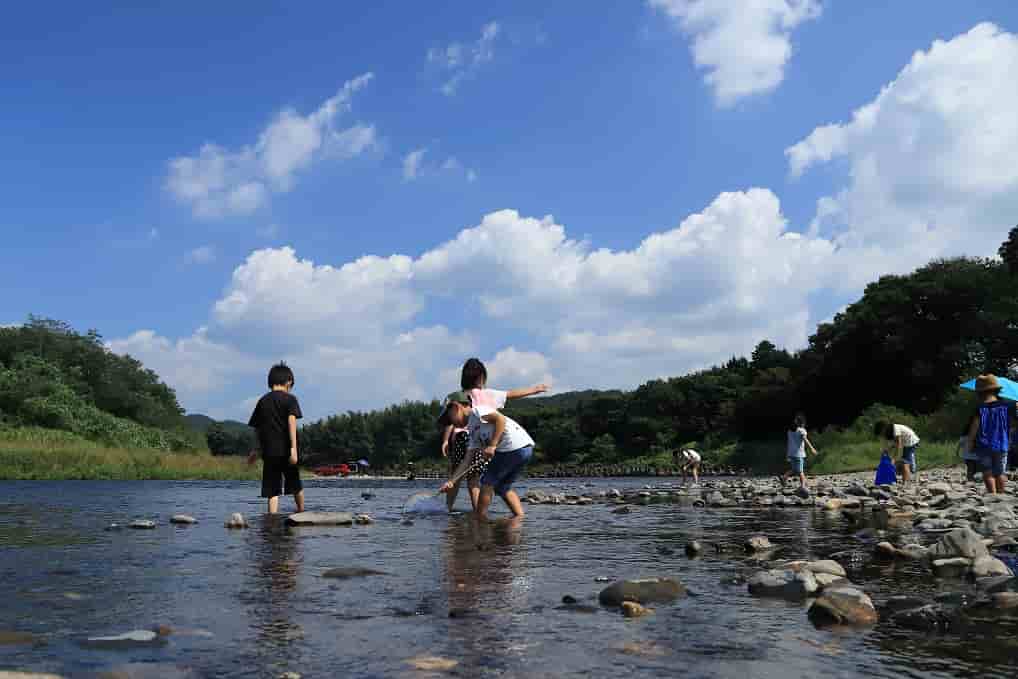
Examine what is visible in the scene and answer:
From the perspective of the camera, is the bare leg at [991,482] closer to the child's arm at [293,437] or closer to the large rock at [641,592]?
the large rock at [641,592]

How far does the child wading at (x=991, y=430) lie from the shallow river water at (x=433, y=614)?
17.9ft

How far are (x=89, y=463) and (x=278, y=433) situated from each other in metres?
32.1

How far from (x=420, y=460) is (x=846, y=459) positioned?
90.1 metres

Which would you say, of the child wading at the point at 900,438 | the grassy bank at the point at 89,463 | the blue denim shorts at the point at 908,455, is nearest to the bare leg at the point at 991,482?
the child wading at the point at 900,438

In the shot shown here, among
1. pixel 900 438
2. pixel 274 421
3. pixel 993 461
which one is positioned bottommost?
pixel 993 461

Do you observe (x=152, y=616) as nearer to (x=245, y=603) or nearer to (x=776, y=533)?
(x=245, y=603)

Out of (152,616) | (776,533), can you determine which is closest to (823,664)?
(152,616)

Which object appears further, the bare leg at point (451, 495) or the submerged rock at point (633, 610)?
the bare leg at point (451, 495)

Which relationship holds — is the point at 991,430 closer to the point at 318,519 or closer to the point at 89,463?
the point at 318,519

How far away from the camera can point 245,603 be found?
443cm

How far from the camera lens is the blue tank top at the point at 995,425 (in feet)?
38.5

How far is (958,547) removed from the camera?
236 inches

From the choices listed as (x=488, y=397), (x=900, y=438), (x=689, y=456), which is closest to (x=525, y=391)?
(x=488, y=397)

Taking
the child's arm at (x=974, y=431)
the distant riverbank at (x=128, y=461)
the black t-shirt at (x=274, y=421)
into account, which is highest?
the black t-shirt at (x=274, y=421)
